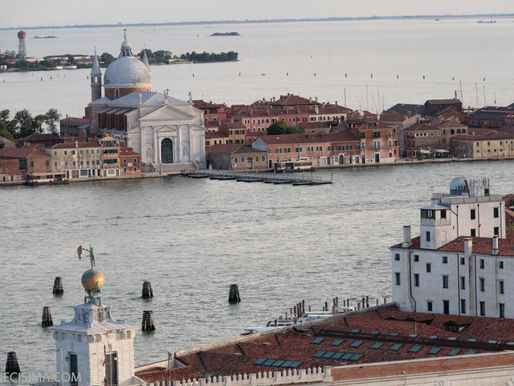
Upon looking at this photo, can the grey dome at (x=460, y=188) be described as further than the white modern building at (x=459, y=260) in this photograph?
Yes

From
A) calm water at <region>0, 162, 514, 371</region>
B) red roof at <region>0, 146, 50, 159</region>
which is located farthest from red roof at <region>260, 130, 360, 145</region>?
red roof at <region>0, 146, 50, 159</region>

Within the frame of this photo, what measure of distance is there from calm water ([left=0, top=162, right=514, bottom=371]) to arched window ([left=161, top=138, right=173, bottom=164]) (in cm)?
316

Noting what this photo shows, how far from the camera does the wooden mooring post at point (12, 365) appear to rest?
89.6ft

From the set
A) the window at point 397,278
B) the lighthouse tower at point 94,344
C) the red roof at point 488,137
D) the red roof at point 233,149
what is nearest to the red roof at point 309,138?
the red roof at point 233,149

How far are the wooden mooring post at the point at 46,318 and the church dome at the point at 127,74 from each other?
37860mm

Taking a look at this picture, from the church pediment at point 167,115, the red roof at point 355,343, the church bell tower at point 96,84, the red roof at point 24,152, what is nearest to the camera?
the red roof at point 355,343

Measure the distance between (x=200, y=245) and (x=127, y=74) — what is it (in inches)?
1113

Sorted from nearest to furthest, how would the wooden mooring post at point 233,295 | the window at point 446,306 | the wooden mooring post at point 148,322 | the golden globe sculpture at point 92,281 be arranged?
the golden globe sculpture at point 92,281, the window at point 446,306, the wooden mooring post at point 148,322, the wooden mooring post at point 233,295

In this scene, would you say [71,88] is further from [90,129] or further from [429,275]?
[429,275]

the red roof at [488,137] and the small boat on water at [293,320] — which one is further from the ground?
the red roof at [488,137]

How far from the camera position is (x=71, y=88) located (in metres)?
117

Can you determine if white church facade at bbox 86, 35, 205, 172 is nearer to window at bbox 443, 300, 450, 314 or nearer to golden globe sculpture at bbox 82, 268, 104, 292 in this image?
window at bbox 443, 300, 450, 314

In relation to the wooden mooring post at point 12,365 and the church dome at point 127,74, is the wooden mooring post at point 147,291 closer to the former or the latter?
the wooden mooring post at point 12,365

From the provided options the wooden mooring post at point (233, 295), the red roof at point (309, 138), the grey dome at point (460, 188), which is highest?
the red roof at point (309, 138)
